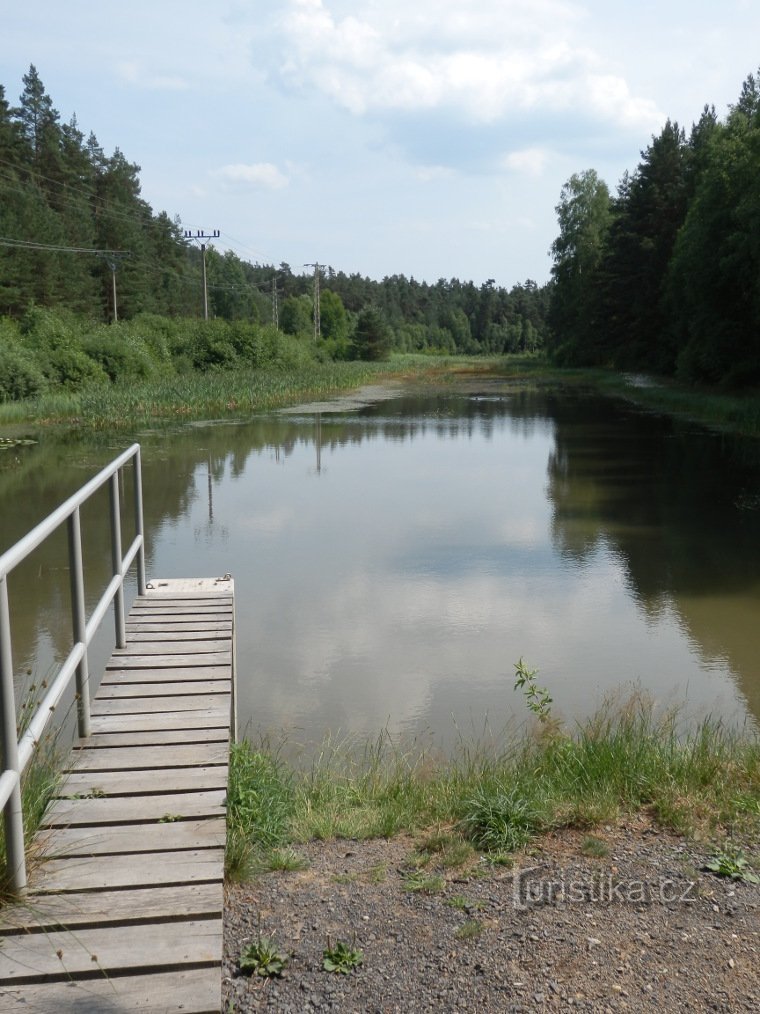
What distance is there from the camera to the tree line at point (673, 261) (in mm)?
28719

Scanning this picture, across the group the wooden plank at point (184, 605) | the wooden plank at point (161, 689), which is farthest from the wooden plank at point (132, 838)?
the wooden plank at point (184, 605)

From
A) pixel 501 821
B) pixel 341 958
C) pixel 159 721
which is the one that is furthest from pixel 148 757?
pixel 501 821

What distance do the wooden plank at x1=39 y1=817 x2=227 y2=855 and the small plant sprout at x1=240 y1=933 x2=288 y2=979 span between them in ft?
1.21

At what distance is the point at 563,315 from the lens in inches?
2453

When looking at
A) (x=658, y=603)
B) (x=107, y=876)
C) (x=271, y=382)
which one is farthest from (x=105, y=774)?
(x=271, y=382)

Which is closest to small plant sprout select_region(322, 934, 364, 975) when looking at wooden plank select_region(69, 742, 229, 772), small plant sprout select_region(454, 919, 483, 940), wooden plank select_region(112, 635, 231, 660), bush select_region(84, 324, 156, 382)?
small plant sprout select_region(454, 919, 483, 940)

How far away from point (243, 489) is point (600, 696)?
33.2 ft

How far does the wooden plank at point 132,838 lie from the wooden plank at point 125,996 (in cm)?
58

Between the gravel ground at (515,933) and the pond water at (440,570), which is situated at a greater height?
the gravel ground at (515,933)

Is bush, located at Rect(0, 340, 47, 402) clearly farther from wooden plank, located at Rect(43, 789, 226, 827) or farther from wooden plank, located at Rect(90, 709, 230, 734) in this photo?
wooden plank, located at Rect(43, 789, 226, 827)

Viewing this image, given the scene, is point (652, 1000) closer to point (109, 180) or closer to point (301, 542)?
point (301, 542)

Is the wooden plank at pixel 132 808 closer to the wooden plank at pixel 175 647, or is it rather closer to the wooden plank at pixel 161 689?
the wooden plank at pixel 161 689

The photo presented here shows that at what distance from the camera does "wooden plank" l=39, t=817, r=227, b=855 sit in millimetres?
2824

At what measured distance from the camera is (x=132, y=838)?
115 inches
